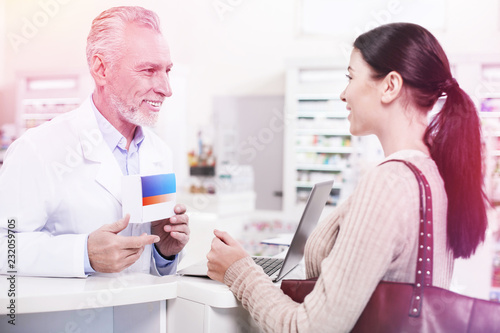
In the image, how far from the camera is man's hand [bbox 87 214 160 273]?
1317mm

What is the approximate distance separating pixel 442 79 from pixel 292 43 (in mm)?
7126

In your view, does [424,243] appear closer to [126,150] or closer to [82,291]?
[82,291]

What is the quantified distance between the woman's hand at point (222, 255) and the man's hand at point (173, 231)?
9.5 inches

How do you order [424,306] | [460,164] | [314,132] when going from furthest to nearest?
[314,132] < [460,164] < [424,306]

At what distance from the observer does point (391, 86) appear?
3.84ft

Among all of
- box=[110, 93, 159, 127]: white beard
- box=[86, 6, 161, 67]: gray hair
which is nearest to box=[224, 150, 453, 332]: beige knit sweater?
box=[110, 93, 159, 127]: white beard

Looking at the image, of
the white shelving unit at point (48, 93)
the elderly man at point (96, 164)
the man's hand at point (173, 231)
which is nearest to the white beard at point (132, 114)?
the elderly man at point (96, 164)

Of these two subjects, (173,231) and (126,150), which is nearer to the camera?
(173,231)

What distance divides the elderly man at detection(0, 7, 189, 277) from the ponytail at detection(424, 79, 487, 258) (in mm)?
785

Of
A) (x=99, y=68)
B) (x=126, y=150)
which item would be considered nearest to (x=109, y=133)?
(x=126, y=150)

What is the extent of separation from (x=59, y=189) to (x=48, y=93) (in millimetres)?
6615

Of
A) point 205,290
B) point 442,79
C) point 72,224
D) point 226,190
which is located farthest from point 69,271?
point 226,190

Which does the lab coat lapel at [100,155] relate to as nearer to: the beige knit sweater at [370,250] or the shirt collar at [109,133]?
the shirt collar at [109,133]

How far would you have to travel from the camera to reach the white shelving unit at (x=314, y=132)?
286 inches
